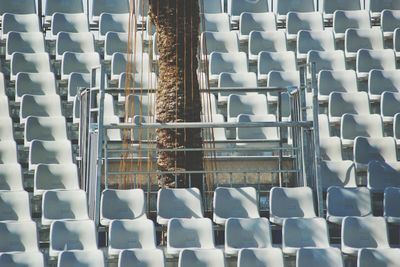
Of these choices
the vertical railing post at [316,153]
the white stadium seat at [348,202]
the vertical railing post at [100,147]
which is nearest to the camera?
the vertical railing post at [100,147]

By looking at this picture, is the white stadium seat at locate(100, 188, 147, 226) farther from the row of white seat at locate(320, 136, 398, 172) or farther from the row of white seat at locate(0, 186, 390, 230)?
the row of white seat at locate(320, 136, 398, 172)

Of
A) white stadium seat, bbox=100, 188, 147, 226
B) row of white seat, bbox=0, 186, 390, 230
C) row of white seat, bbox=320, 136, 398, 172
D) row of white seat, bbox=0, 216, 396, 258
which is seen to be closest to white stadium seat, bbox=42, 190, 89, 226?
row of white seat, bbox=0, 186, 390, 230

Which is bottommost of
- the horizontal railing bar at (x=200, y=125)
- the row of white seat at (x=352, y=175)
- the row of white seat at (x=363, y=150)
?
the row of white seat at (x=352, y=175)

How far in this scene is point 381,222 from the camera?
981 centimetres

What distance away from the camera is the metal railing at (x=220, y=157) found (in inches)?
394

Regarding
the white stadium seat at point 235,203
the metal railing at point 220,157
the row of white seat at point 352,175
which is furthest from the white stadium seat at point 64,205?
the row of white seat at point 352,175

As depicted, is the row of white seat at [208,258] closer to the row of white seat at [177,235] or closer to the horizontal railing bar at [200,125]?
the row of white seat at [177,235]

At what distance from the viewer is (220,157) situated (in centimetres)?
1115

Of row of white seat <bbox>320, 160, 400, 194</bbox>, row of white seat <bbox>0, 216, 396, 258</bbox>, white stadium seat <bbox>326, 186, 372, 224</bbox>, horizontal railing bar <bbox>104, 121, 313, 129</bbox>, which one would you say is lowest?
row of white seat <bbox>0, 216, 396, 258</bbox>

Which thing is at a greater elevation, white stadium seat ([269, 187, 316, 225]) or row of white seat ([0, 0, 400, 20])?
row of white seat ([0, 0, 400, 20])

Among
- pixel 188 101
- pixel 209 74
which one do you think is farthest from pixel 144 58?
pixel 188 101

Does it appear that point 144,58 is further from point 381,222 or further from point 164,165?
point 381,222

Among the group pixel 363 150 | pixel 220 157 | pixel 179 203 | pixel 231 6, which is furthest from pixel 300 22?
pixel 179 203

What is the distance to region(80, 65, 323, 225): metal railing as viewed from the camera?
32.9 feet
